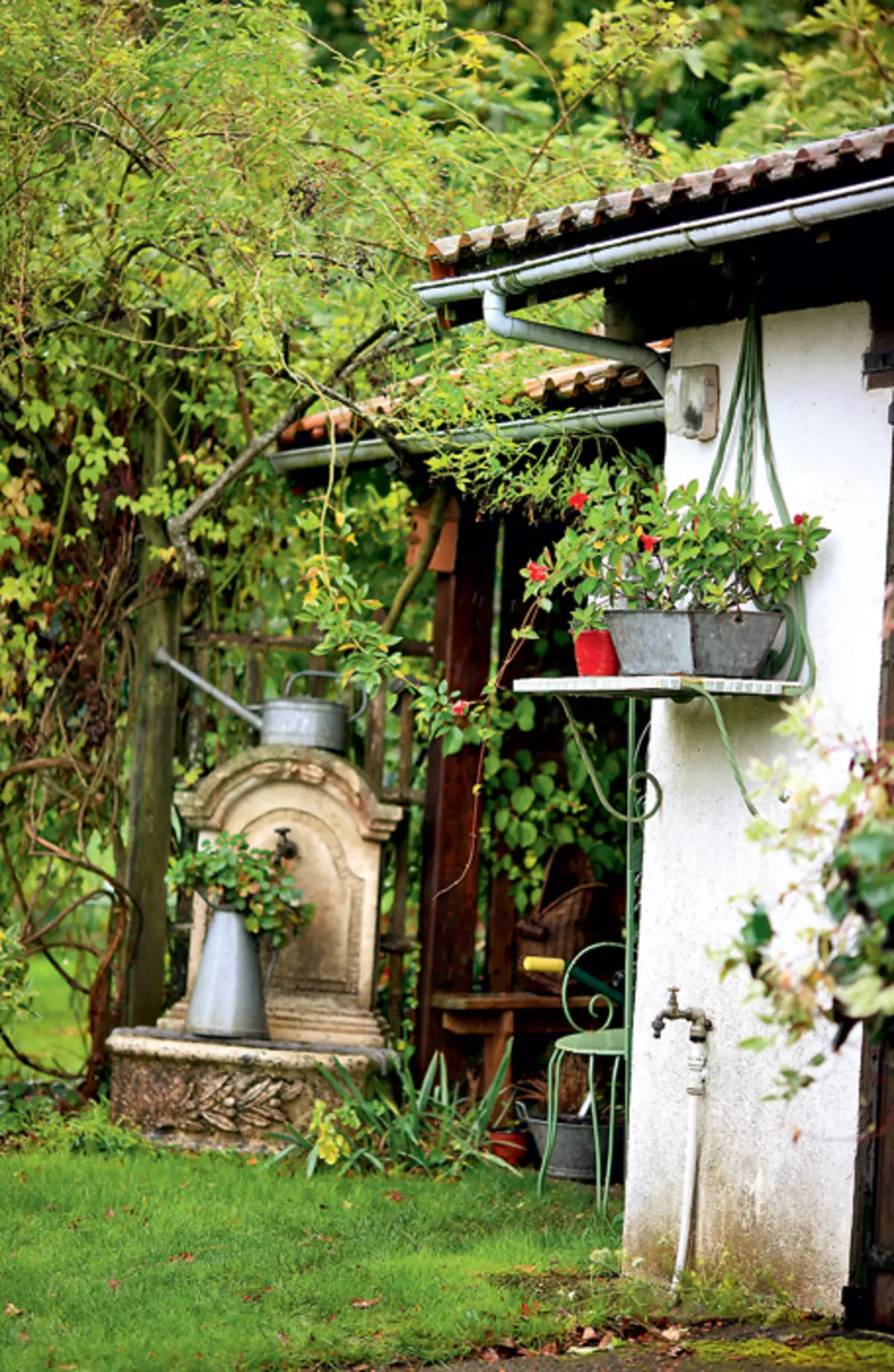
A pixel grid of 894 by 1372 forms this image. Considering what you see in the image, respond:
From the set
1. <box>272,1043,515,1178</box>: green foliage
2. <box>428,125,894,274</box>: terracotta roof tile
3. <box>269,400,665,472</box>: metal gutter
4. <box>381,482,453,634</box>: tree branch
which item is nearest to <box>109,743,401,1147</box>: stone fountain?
<box>272,1043,515,1178</box>: green foliage

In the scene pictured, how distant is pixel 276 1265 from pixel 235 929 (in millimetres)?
2134

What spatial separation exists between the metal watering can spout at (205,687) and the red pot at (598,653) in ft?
9.66

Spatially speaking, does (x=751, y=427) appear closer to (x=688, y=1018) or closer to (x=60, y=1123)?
(x=688, y=1018)

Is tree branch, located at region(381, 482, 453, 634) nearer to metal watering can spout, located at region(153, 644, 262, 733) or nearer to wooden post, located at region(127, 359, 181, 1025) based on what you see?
metal watering can spout, located at region(153, 644, 262, 733)

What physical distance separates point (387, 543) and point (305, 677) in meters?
0.79

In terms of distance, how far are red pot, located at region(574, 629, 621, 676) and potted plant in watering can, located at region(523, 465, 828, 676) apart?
1cm

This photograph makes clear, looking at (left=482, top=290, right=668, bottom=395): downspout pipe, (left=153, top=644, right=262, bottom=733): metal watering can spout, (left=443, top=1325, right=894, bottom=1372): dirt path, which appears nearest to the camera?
(left=443, top=1325, right=894, bottom=1372): dirt path

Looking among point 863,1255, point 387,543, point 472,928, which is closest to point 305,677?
point 387,543

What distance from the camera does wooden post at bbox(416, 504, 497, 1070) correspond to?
7.61 m

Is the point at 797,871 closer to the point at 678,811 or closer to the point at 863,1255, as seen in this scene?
the point at 678,811

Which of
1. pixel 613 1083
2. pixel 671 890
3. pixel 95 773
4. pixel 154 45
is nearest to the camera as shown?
pixel 671 890

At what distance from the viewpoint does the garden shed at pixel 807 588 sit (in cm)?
482

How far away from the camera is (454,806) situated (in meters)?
7.71

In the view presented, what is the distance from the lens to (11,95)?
7.06m
